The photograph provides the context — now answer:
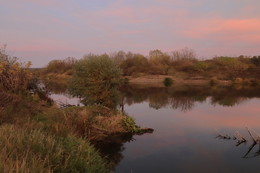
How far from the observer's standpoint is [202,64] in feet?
238

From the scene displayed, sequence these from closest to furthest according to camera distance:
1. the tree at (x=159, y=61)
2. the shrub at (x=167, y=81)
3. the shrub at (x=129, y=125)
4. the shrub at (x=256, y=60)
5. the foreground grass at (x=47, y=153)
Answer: the foreground grass at (x=47, y=153)
the shrub at (x=129, y=125)
the shrub at (x=167, y=81)
the tree at (x=159, y=61)
the shrub at (x=256, y=60)

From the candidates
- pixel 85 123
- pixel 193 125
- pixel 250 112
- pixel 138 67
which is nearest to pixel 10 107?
pixel 85 123

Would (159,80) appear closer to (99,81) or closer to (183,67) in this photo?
(183,67)

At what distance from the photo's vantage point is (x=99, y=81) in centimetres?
2002

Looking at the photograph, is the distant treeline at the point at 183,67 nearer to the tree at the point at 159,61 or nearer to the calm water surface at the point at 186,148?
the tree at the point at 159,61

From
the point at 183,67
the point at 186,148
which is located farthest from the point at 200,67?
the point at 186,148

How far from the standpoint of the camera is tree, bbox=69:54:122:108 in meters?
20.1

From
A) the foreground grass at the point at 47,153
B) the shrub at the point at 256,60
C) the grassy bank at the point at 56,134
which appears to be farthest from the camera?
the shrub at the point at 256,60

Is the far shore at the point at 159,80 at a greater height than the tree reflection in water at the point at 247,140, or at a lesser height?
greater

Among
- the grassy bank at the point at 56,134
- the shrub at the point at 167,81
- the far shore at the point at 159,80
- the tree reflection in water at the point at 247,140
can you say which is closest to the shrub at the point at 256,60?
the far shore at the point at 159,80

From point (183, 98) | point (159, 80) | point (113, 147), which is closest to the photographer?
point (113, 147)

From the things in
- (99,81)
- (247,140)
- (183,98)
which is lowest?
(247,140)

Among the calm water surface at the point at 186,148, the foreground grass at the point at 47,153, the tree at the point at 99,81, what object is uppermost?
the tree at the point at 99,81

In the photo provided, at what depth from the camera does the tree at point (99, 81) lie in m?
20.1
